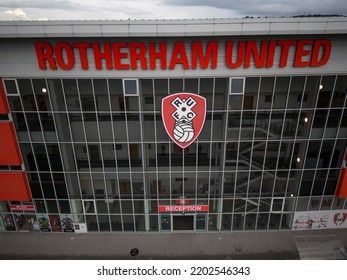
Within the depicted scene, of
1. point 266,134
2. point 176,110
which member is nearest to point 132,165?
point 176,110

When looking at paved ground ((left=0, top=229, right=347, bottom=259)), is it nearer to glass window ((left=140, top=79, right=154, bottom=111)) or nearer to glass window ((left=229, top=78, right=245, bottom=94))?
glass window ((left=140, top=79, right=154, bottom=111))

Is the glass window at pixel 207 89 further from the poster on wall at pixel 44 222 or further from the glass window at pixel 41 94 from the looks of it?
the poster on wall at pixel 44 222

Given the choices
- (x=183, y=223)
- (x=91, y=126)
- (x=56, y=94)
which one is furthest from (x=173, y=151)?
(x=56, y=94)

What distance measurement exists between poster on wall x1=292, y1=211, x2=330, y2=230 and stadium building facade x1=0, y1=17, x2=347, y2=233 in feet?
0.34

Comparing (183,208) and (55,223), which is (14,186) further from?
(183,208)

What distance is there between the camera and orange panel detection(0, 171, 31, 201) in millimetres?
21188

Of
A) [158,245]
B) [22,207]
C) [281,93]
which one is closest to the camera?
[281,93]

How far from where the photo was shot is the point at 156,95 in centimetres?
1931

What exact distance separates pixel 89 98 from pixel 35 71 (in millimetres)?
4115

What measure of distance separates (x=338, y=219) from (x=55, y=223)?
88.5 ft

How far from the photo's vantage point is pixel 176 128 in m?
19.7

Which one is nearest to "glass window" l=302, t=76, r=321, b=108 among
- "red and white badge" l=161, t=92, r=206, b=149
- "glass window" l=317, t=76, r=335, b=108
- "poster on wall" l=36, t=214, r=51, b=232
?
"glass window" l=317, t=76, r=335, b=108

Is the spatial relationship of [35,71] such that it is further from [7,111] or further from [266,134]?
[266,134]

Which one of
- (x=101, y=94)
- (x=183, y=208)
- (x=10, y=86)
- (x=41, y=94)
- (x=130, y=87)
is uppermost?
(x=10, y=86)
